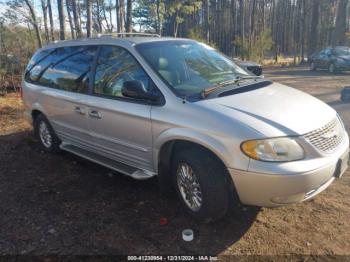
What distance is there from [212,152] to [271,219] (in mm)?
1041

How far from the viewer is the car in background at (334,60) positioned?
58.4ft

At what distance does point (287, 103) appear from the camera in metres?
3.44

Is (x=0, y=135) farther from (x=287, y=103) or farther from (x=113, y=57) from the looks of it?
(x=287, y=103)

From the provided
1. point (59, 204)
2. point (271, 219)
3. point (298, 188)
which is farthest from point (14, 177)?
point (298, 188)

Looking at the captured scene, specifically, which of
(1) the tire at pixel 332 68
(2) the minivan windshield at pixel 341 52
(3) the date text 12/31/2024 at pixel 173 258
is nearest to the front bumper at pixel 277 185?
(3) the date text 12/31/2024 at pixel 173 258

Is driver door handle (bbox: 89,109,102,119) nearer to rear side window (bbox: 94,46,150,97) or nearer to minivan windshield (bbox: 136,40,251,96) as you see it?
rear side window (bbox: 94,46,150,97)

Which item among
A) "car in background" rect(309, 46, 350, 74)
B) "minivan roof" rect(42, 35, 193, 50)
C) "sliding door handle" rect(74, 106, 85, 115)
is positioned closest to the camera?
"minivan roof" rect(42, 35, 193, 50)

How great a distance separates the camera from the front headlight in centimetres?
285

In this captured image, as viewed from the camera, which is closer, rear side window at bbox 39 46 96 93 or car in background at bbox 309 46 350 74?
rear side window at bbox 39 46 96 93

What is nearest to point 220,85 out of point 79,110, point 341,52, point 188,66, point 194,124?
point 188,66

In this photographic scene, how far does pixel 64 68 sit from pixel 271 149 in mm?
3361

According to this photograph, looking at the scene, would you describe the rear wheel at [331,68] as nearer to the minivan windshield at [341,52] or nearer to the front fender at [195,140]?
the minivan windshield at [341,52]

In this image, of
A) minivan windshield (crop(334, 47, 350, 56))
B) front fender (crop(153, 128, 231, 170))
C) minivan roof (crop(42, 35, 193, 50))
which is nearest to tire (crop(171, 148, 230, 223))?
front fender (crop(153, 128, 231, 170))

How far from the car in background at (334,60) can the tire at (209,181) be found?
17.2m
